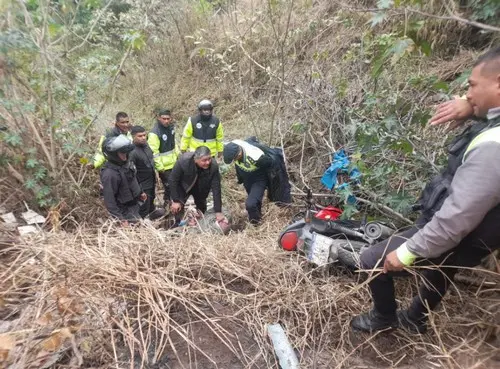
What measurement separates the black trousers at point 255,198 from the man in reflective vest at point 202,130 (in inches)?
55.4

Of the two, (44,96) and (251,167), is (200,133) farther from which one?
(44,96)

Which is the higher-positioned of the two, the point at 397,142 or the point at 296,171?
the point at 397,142

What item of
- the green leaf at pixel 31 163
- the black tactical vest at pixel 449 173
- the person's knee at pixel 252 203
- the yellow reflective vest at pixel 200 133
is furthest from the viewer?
the yellow reflective vest at pixel 200 133

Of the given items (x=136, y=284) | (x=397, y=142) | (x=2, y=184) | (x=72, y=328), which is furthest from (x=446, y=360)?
(x=2, y=184)

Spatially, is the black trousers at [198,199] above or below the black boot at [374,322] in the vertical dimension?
below

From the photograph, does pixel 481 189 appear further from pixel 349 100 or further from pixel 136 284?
pixel 349 100

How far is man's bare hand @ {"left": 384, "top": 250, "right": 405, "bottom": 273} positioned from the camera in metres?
1.60

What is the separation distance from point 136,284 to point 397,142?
2.07 meters

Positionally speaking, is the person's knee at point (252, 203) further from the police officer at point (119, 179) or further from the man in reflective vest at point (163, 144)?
the man in reflective vest at point (163, 144)

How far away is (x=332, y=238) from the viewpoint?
2400 millimetres

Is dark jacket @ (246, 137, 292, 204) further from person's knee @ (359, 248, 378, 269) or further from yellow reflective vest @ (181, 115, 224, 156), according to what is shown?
person's knee @ (359, 248, 378, 269)

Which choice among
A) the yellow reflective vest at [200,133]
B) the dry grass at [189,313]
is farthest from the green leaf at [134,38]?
the dry grass at [189,313]

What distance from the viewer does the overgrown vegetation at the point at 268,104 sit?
6.49 feet

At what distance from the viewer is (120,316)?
183 cm
